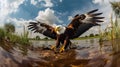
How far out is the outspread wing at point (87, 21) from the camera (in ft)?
14.8

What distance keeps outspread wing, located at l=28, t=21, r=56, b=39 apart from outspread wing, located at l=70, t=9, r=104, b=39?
14cm

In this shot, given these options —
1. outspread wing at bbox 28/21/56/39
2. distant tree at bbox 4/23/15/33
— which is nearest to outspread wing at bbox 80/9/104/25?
outspread wing at bbox 28/21/56/39

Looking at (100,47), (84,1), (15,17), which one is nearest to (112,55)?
(100,47)

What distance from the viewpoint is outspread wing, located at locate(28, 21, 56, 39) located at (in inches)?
180

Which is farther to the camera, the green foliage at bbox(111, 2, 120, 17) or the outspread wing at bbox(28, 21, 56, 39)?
the outspread wing at bbox(28, 21, 56, 39)

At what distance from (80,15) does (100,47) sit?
0.26m

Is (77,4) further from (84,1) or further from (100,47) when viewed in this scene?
(100,47)

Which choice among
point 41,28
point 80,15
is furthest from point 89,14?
point 41,28

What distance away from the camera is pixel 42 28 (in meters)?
4.64

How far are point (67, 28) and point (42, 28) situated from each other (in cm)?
19

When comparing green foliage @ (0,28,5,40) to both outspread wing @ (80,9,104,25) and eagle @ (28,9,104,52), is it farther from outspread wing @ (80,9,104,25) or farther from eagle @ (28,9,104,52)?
outspread wing @ (80,9,104,25)

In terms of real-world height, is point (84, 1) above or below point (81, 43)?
above

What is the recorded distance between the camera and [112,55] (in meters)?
4.57

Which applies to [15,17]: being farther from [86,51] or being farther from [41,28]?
[86,51]
